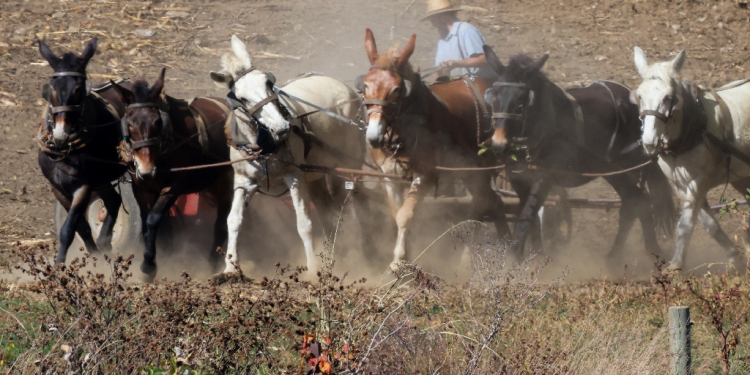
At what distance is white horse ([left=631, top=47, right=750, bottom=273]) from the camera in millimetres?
8156

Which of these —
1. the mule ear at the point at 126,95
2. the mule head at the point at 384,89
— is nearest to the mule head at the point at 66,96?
the mule ear at the point at 126,95

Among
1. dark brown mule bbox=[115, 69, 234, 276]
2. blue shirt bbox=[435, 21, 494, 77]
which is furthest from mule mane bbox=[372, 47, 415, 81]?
blue shirt bbox=[435, 21, 494, 77]

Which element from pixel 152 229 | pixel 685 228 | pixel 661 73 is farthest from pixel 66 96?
pixel 685 228

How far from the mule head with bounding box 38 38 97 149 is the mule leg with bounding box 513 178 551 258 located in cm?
436

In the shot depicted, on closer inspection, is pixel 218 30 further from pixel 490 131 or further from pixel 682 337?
pixel 682 337

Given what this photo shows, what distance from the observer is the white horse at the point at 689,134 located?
816 centimetres

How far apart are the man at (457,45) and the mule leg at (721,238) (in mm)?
2714

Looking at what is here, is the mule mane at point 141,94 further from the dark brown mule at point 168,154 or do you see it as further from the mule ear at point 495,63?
the mule ear at point 495,63

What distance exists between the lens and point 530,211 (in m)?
8.99

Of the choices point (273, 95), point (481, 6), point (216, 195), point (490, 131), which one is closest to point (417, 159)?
point (490, 131)

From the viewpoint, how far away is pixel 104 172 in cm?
875

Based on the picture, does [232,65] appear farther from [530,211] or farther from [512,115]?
[530,211]

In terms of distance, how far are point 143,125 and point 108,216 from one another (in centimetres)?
202

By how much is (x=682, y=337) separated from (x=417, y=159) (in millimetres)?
4010
